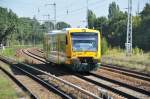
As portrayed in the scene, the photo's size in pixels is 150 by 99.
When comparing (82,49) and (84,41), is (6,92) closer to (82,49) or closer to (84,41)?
(82,49)

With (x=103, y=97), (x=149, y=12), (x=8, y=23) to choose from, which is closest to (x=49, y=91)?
(x=103, y=97)

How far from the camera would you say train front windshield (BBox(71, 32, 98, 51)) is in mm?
26859

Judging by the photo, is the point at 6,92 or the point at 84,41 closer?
the point at 6,92

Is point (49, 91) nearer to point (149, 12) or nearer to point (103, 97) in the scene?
point (103, 97)

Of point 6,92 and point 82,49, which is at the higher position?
point 82,49

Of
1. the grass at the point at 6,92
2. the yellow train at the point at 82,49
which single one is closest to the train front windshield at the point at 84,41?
the yellow train at the point at 82,49

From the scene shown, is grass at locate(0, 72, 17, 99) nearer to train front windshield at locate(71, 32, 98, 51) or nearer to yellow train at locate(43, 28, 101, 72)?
yellow train at locate(43, 28, 101, 72)

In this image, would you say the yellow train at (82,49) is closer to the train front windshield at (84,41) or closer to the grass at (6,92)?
the train front windshield at (84,41)

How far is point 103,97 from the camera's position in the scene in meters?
14.2

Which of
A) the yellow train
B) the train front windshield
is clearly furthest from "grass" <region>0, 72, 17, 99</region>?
the train front windshield

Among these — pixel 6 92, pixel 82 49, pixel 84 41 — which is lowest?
pixel 6 92

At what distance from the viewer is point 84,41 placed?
27.0 metres

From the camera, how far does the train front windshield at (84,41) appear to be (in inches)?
1057

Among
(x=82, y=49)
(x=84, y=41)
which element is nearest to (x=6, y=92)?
(x=82, y=49)
